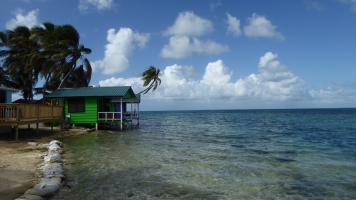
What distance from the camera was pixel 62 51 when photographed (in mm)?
25719

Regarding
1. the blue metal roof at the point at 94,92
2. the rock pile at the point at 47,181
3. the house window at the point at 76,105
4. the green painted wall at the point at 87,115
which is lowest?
the rock pile at the point at 47,181

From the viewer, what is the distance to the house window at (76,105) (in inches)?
876

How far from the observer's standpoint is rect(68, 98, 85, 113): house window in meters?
22.2

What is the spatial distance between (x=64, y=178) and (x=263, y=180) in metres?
5.88

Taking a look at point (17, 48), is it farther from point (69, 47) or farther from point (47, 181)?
point (47, 181)

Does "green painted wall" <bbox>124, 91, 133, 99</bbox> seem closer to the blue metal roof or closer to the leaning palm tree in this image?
the blue metal roof

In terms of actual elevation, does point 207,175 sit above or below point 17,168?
below

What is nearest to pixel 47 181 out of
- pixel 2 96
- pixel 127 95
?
pixel 2 96

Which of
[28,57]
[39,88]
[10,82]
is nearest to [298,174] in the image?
[28,57]

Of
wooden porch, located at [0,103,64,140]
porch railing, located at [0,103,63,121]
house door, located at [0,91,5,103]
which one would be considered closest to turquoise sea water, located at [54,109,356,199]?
wooden porch, located at [0,103,64,140]

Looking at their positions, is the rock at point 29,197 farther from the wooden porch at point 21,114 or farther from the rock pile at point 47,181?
the wooden porch at point 21,114

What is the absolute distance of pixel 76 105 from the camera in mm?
22359

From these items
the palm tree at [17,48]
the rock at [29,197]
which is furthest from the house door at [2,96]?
the rock at [29,197]

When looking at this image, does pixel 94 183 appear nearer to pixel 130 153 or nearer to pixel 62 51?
pixel 130 153
